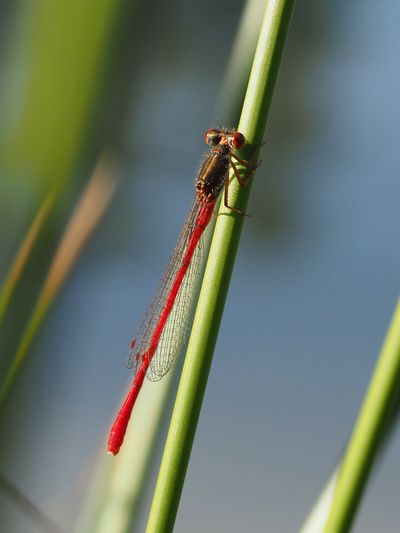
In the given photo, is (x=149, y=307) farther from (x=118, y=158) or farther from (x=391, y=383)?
(x=391, y=383)

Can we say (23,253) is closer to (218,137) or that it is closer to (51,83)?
(51,83)

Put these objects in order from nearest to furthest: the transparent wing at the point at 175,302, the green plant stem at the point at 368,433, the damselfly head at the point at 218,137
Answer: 1. the green plant stem at the point at 368,433
2. the damselfly head at the point at 218,137
3. the transparent wing at the point at 175,302

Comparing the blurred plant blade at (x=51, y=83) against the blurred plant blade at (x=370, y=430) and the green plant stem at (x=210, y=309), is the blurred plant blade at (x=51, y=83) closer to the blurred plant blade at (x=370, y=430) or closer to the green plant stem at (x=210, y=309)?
the green plant stem at (x=210, y=309)

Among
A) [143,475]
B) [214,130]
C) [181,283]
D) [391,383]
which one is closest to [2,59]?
[214,130]

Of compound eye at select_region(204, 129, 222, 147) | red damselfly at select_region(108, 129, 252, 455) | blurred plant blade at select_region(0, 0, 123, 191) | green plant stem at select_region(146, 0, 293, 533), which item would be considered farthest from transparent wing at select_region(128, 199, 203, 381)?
green plant stem at select_region(146, 0, 293, 533)

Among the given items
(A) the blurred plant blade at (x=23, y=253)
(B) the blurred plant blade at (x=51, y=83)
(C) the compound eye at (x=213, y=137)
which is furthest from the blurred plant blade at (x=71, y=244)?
(C) the compound eye at (x=213, y=137)

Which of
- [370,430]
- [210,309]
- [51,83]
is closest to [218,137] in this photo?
[51,83]
